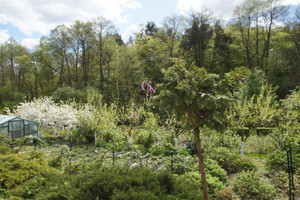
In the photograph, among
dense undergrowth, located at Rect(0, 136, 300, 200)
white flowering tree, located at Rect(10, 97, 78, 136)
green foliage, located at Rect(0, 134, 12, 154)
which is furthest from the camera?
white flowering tree, located at Rect(10, 97, 78, 136)

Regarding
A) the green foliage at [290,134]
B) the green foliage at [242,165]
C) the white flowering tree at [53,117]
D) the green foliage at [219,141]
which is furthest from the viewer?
the white flowering tree at [53,117]

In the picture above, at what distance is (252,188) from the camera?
14.6 ft

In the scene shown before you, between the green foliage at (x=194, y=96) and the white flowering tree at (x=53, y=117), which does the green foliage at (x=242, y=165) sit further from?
the white flowering tree at (x=53, y=117)

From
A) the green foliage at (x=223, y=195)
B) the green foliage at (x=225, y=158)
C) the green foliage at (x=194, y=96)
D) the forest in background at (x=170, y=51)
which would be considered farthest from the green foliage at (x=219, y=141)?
the forest in background at (x=170, y=51)

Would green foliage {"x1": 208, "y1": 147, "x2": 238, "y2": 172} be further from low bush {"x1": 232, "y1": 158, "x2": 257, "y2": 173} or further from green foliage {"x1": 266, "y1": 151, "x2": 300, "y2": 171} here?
green foliage {"x1": 266, "y1": 151, "x2": 300, "y2": 171}

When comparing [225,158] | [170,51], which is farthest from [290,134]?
[170,51]

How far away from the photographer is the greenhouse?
10.6 meters

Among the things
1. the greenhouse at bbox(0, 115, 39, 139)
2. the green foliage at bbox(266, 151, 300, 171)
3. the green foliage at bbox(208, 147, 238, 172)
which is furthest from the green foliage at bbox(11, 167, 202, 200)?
the greenhouse at bbox(0, 115, 39, 139)

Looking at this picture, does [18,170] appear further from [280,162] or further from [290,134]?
[290,134]

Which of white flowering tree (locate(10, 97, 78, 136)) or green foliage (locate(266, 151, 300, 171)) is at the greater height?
white flowering tree (locate(10, 97, 78, 136))

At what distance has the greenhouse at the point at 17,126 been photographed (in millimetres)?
10578

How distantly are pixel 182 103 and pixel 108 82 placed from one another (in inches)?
797

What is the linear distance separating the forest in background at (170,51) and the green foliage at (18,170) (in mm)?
12817

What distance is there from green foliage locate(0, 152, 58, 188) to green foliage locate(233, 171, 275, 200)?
4.64 m
